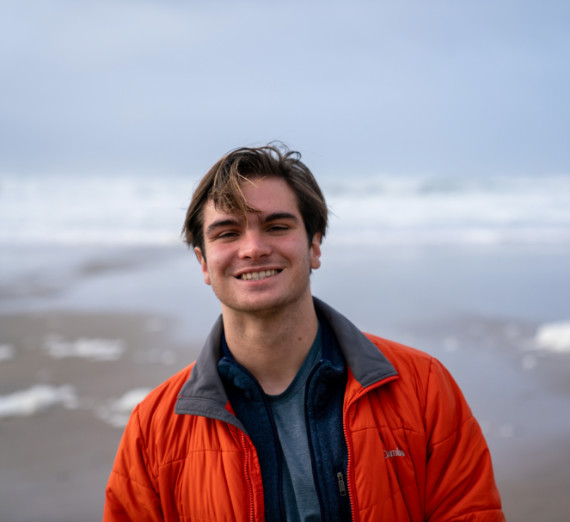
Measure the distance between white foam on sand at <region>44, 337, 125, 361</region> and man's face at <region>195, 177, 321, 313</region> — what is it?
5984mm

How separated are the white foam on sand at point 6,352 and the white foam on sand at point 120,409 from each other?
2431mm

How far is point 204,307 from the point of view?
36.2 ft

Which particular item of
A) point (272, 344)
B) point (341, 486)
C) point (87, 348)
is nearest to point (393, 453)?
point (341, 486)

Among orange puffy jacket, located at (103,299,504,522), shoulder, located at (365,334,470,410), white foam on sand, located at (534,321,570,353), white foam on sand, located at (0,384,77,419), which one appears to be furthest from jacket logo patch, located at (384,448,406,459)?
white foam on sand, located at (534,321,570,353)

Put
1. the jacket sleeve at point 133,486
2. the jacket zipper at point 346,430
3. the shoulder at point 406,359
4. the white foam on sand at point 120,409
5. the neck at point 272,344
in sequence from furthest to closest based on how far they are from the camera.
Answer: the white foam on sand at point 120,409
the neck at point 272,344
the shoulder at point 406,359
the jacket sleeve at point 133,486
the jacket zipper at point 346,430

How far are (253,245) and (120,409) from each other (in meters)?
4.62

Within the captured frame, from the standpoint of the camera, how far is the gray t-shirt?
2.59m

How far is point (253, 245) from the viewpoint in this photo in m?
2.88

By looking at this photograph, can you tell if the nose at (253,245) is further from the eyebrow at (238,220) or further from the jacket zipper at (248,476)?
the jacket zipper at (248,476)

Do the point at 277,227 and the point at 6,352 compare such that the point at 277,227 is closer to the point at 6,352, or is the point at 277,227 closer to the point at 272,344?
the point at 272,344

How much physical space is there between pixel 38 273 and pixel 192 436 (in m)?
13.8

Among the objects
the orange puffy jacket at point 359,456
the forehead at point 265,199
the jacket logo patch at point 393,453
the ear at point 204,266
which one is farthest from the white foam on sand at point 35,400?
the jacket logo patch at point 393,453

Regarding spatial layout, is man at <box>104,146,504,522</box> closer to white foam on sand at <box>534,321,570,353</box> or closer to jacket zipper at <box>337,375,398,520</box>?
jacket zipper at <box>337,375,398,520</box>

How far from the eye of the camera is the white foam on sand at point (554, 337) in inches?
326
